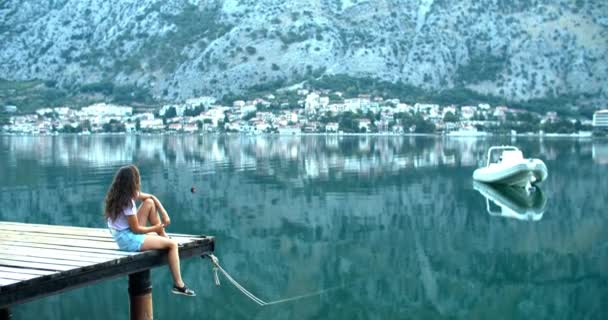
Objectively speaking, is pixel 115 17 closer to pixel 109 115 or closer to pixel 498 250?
pixel 109 115

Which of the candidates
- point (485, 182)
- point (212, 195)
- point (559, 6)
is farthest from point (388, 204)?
point (559, 6)

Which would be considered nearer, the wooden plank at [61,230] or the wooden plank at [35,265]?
the wooden plank at [35,265]

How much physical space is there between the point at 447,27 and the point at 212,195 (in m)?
107

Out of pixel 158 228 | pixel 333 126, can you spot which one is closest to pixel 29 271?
pixel 158 228

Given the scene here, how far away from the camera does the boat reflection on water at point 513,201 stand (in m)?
25.9

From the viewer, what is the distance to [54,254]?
8289 millimetres

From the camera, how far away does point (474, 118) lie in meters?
120

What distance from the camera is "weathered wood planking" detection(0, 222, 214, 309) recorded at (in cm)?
719

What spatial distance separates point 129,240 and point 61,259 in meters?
0.81

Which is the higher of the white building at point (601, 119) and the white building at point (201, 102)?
the white building at point (201, 102)

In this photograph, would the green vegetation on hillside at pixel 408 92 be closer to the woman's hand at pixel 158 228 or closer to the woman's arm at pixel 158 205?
the woman's arm at pixel 158 205

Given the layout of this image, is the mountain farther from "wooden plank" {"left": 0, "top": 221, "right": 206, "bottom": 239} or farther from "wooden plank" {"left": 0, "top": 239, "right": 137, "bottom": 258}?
"wooden plank" {"left": 0, "top": 239, "right": 137, "bottom": 258}

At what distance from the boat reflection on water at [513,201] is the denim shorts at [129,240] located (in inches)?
734

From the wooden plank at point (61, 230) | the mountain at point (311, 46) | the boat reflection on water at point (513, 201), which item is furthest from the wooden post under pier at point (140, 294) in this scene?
the mountain at point (311, 46)
